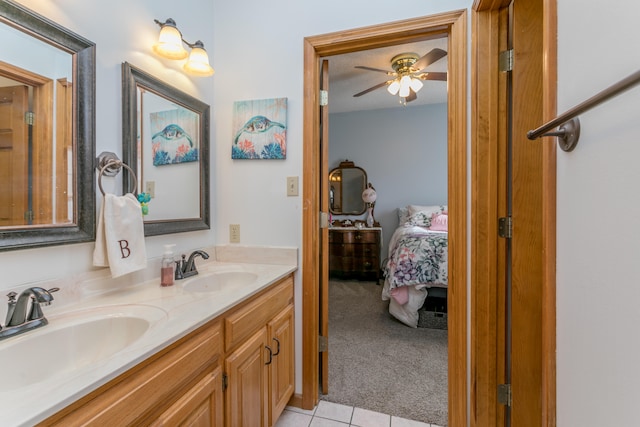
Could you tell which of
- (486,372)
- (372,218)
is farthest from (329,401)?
(372,218)

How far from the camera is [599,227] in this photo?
508mm

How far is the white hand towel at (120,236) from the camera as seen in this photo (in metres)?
1.10

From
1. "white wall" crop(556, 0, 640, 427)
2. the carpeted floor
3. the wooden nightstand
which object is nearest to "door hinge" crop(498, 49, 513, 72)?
"white wall" crop(556, 0, 640, 427)

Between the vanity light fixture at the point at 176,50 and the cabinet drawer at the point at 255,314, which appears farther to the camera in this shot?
the vanity light fixture at the point at 176,50

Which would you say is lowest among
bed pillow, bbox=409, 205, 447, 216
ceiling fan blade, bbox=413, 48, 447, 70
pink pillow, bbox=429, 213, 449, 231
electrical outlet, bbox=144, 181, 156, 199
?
pink pillow, bbox=429, 213, 449, 231

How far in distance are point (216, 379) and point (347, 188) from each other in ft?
12.8

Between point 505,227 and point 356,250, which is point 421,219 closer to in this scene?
point 356,250

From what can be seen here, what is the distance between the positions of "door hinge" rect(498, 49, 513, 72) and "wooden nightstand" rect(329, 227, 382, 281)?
2.94 meters

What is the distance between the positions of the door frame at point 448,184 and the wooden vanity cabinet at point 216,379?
0.40ft

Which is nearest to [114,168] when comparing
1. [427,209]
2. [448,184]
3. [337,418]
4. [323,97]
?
[323,97]

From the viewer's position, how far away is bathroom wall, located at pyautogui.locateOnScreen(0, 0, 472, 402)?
4.79 feet

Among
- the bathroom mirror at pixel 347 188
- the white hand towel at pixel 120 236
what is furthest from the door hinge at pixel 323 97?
the bathroom mirror at pixel 347 188

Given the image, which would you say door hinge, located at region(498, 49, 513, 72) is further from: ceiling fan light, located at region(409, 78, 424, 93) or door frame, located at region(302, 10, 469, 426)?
ceiling fan light, located at region(409, 78, 424, 93)

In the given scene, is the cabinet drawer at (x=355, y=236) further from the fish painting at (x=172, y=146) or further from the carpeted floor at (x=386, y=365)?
the fish painting at (x=172, y=146)
